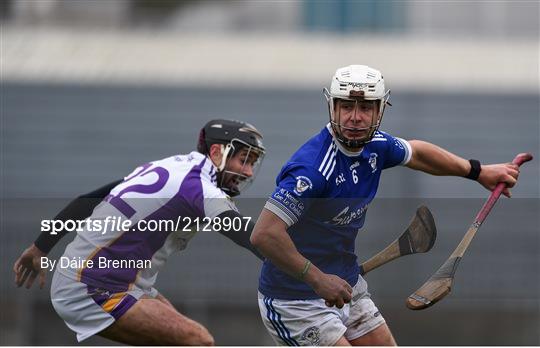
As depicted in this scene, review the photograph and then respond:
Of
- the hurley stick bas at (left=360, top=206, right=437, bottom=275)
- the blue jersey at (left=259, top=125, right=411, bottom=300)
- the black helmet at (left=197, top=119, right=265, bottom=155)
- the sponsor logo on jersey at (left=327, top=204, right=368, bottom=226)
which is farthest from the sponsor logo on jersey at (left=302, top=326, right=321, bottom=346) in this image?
the black helmet at (left=197, top=119, right=265, bottom=155)

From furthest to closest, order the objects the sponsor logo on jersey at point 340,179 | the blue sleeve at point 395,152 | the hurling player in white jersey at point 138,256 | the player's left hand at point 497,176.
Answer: the player's left hand at point 497,176 → the hurling player in white jersey at point 138,256 → the blue sleeve at point 395,152 → the sponsor logo on jersey at point 340,179

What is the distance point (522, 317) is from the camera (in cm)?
1088

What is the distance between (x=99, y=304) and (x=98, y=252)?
276 millimetres

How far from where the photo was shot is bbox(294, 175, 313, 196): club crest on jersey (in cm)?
521

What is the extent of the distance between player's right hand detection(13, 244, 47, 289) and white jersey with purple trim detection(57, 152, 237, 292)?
324 mm

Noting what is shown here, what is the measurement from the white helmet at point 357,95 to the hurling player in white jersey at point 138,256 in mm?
733

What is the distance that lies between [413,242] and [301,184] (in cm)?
114

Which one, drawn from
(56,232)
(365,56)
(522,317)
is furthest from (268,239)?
(365,56)

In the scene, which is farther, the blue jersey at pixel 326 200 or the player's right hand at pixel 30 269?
the player's right hand at pixel 30 269

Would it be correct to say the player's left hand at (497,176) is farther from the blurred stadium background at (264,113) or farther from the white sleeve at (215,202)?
the white sleeve at (215,202)

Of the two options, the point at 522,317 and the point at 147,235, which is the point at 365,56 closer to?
the point at 522,317

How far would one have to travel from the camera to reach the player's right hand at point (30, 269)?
6.21m

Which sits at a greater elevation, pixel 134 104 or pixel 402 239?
pixel 402 239

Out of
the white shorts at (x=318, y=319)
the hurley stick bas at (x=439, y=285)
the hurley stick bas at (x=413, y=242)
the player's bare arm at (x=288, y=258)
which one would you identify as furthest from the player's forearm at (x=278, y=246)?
the hurley stick bas at (x=413, y=242)
